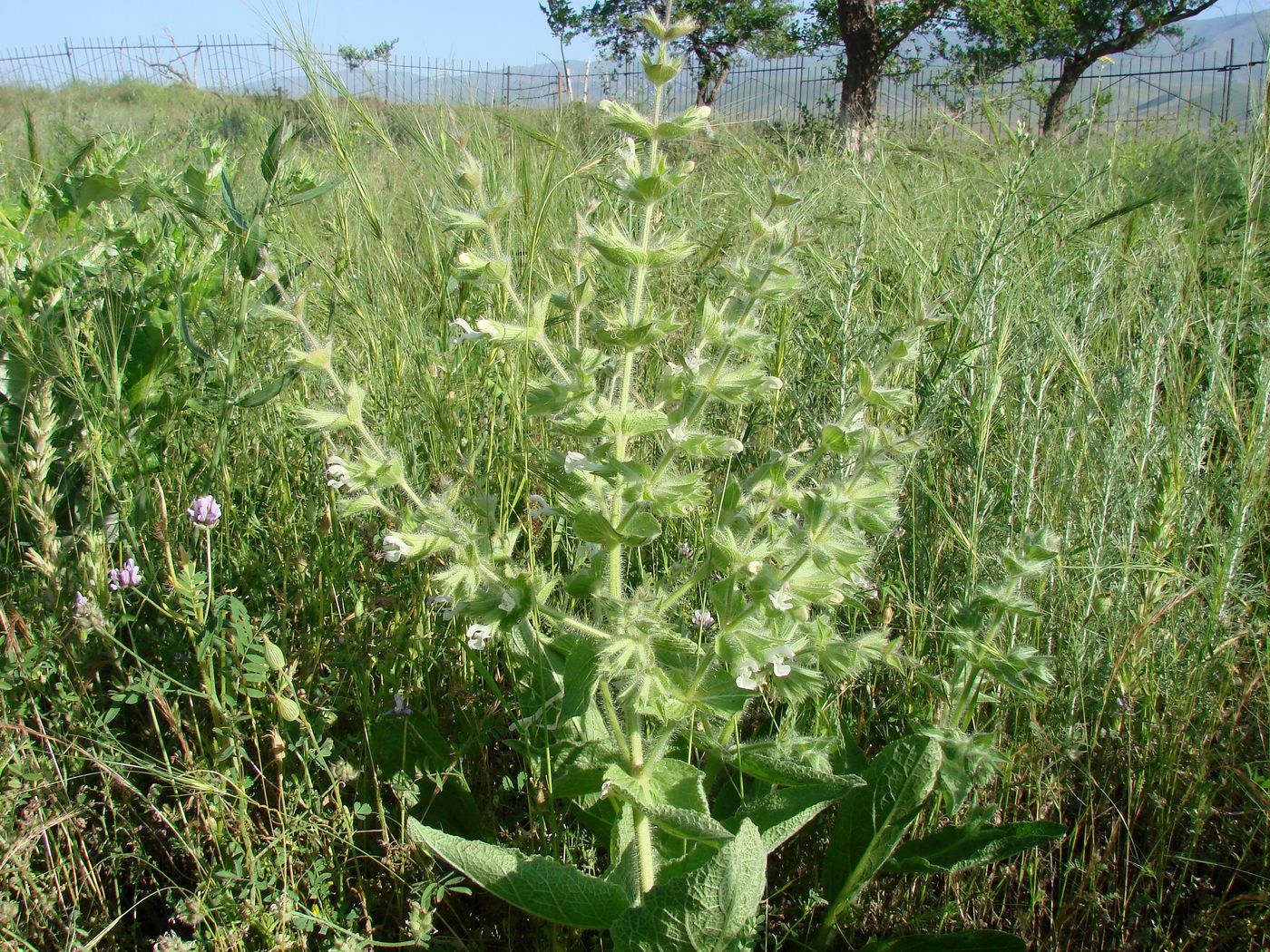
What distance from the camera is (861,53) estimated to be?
13211 mm

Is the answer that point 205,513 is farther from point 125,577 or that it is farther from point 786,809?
point 786,809

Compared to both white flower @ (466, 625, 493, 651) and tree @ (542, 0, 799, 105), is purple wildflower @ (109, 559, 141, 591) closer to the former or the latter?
white flower @ (466, 625, 493, 651)

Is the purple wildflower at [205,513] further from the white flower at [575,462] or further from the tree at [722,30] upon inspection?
the tree at [722,30]

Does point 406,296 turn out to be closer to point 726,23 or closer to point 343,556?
point 343,556

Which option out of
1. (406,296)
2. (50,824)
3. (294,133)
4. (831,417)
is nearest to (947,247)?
(831,417)

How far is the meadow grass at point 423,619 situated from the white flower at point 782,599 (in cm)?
51

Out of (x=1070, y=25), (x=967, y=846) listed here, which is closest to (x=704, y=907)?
(x=967, y=846)

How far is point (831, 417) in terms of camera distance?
5.97 feet

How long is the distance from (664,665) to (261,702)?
2.48 ft

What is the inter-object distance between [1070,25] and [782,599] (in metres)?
20.6

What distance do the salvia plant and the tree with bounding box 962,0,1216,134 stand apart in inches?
719

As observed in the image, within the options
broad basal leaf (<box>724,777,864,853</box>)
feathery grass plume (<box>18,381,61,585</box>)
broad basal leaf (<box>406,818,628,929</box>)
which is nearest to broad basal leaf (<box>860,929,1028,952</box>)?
broad basal leaf (<box>724,777,864,853</box>)

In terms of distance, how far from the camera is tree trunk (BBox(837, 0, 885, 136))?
515 inches

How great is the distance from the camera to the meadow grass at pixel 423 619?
1.34 metres
